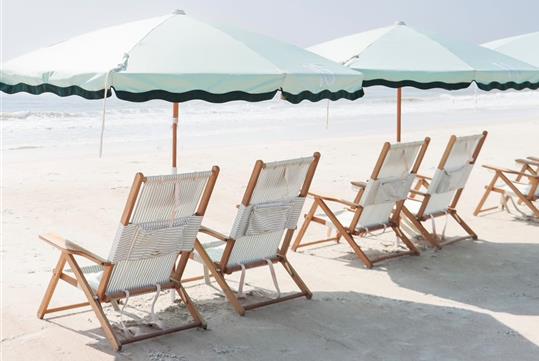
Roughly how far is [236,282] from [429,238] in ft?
6.54

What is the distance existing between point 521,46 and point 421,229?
11.5 ft

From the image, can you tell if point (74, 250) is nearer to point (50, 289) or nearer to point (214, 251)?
point (50, 289)

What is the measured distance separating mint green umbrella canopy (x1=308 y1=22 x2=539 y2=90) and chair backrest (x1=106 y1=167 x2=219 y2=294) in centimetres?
227

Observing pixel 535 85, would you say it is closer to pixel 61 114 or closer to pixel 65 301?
pixel 65 301

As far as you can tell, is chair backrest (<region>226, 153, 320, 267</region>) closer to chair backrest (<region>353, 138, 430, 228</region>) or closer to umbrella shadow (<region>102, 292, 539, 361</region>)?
umbrella shadow (<region>102, 292, 539, 361</region>)

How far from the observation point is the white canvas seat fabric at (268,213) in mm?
5094

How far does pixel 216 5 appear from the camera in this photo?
279 feet

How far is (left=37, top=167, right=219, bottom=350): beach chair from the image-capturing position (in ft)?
14.5

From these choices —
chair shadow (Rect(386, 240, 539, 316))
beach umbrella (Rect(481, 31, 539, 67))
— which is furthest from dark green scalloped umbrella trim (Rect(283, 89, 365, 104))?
beach umbrella (Rect(481, 31, 539, 67))

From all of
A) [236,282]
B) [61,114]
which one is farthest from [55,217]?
[61,114]

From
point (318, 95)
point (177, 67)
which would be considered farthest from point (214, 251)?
point (177, 67)

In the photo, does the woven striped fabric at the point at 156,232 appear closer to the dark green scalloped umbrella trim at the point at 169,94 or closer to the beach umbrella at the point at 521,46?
the dark green scalloped umbrella trim at the point at 169,94

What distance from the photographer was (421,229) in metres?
6.98

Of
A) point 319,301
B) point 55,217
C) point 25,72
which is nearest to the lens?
point 25,72
